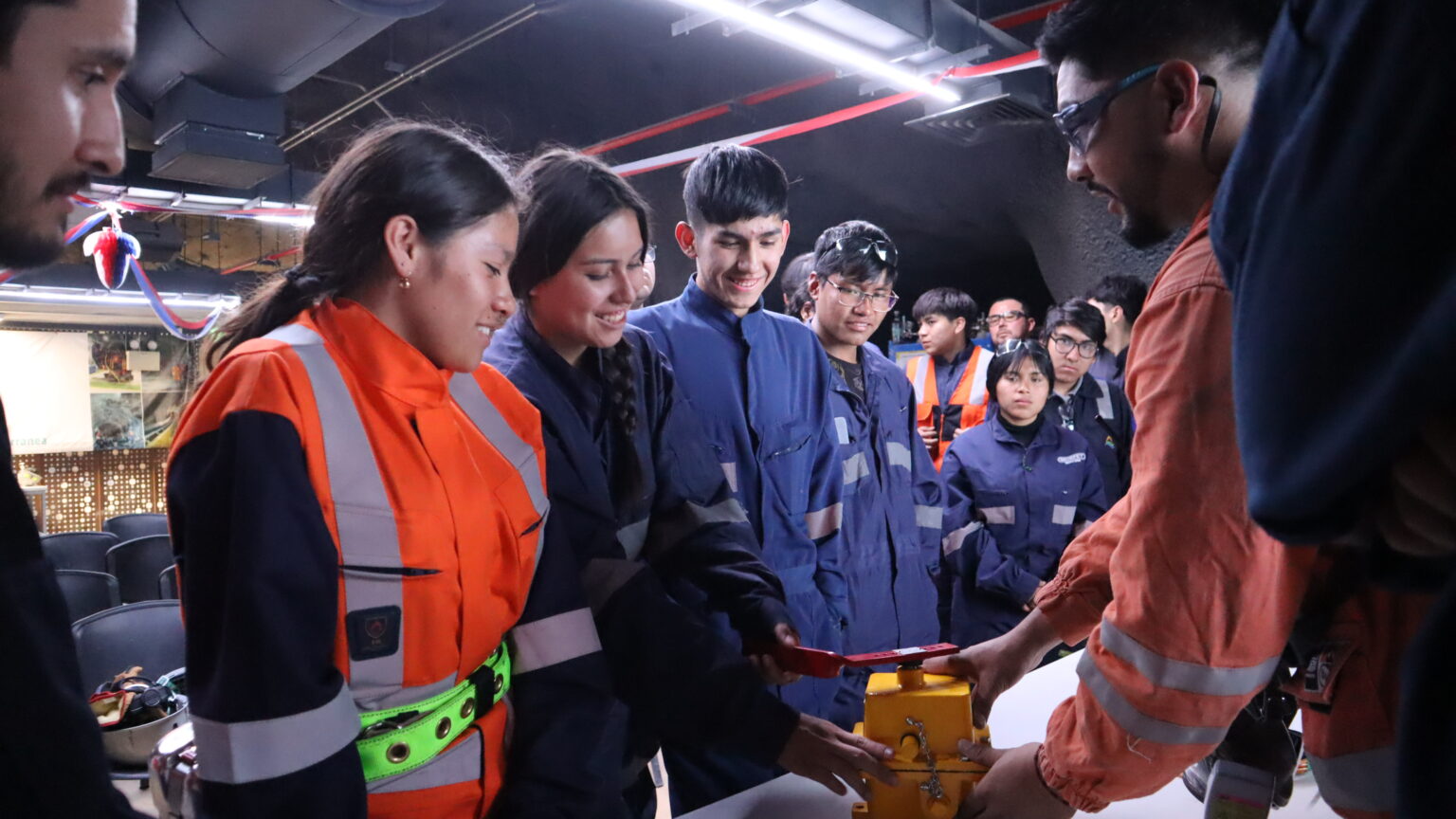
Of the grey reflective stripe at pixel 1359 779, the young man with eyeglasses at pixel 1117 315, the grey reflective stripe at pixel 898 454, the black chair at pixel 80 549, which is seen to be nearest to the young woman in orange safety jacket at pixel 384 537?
the grey reflective stripe at pixel 1359 779

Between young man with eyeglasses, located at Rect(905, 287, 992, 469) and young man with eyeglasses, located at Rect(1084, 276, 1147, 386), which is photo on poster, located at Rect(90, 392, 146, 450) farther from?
young man with eyeglasses, located at Rect(1084, 276, 1147, 386)

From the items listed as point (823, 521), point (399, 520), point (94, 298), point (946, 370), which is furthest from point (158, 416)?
point (399, 520)

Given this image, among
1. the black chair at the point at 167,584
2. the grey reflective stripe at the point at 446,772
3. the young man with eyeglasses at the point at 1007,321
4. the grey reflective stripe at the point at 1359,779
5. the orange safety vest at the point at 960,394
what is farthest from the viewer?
the young man with eyeglasses at the point at 1007,321

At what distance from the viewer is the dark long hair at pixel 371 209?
1.16 m

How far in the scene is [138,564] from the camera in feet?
13.5

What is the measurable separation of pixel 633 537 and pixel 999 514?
1.89 m

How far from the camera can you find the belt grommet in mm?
1009

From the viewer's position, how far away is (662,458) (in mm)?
1673

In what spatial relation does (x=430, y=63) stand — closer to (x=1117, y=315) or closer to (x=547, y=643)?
(x=1117, y=315)

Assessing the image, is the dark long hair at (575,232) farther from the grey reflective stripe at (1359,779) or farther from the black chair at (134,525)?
the black chair at (134,525)

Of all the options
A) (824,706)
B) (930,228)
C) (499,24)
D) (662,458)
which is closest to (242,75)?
(499,24)

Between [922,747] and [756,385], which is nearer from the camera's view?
[922,747]

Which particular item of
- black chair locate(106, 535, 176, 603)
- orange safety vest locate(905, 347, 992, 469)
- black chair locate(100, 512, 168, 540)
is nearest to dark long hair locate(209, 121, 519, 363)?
orange safety vest locate(905, 347, 992, 469)

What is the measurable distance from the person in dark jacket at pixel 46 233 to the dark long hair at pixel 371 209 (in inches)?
15.4
